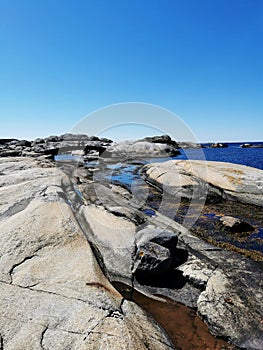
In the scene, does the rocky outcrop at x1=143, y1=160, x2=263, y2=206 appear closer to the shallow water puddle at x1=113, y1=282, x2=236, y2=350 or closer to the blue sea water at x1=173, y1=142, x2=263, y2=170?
the shallow water puddle at x1=113, y1=282, x2=236, y2=350

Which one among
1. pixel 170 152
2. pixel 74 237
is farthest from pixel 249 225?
pixel 170 152

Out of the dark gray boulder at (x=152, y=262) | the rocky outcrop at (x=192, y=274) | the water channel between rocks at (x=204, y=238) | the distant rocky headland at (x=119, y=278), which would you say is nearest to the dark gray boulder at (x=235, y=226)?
the distant rocky headland at (x=119, y=278)

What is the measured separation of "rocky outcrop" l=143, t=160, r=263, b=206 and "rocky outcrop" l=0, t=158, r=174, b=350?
27.3 ft

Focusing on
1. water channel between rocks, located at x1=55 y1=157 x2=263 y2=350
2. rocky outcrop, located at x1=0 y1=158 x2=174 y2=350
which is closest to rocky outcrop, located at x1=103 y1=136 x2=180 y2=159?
water channel between rocks, located at x1=55 y1=157 x2=263 y2=350

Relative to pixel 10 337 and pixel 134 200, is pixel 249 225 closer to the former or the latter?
pixel 134 200

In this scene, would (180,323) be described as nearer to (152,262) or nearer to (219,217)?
(152,262)

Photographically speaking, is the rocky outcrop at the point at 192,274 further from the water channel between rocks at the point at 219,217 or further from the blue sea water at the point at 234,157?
the blue sea water at the point at 234,157

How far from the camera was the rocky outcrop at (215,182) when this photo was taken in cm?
1273

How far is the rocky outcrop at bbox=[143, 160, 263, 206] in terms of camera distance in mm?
12727

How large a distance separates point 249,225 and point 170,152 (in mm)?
35918

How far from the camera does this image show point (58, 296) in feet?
14.2

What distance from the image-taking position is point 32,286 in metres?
4.63

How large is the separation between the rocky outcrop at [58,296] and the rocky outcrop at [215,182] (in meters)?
8.33

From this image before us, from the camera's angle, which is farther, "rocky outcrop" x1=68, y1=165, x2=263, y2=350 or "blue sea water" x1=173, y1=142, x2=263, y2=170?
"blue sea water" x1=173, y1=142, x2=263, y2=170
